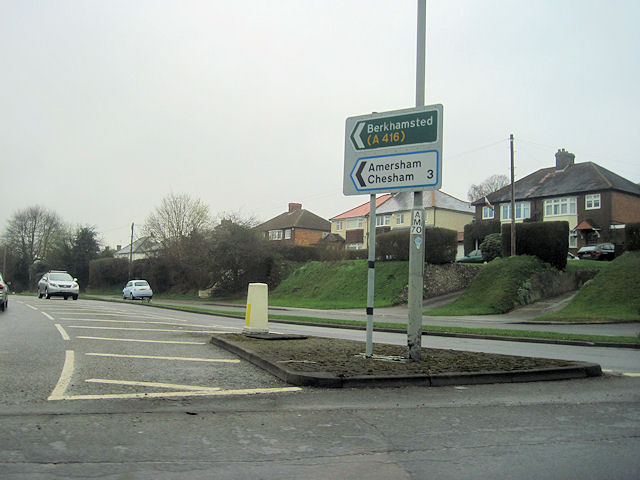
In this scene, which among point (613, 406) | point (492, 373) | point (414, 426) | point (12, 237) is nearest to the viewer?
point (414, 426)

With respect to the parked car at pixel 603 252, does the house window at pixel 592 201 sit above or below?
above

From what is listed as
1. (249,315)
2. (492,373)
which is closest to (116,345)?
(249,315)

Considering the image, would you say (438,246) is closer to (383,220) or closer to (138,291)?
(138,291)

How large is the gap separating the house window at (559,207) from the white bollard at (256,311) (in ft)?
162

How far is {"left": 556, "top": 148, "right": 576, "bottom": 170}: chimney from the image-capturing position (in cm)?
5876

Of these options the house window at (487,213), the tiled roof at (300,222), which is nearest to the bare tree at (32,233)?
the tiled roof at (300,222)

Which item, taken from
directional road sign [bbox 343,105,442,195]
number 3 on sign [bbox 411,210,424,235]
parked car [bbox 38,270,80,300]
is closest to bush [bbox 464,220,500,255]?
parked car [bbox 38,270,80,300]

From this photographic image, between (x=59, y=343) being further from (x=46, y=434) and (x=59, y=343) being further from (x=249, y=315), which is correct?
(x=46, y=434)

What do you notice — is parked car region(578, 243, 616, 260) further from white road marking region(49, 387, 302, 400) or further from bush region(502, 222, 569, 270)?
white road marking region(49, 387, 302, 400)

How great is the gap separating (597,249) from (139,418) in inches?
1697

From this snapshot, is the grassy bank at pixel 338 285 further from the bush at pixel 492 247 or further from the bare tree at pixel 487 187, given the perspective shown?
the bare tree at pixel 487 187

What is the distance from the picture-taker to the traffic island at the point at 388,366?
6.88 meters

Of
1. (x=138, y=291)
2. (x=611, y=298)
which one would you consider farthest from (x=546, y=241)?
(x=138, y=291)

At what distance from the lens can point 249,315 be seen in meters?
11.8
